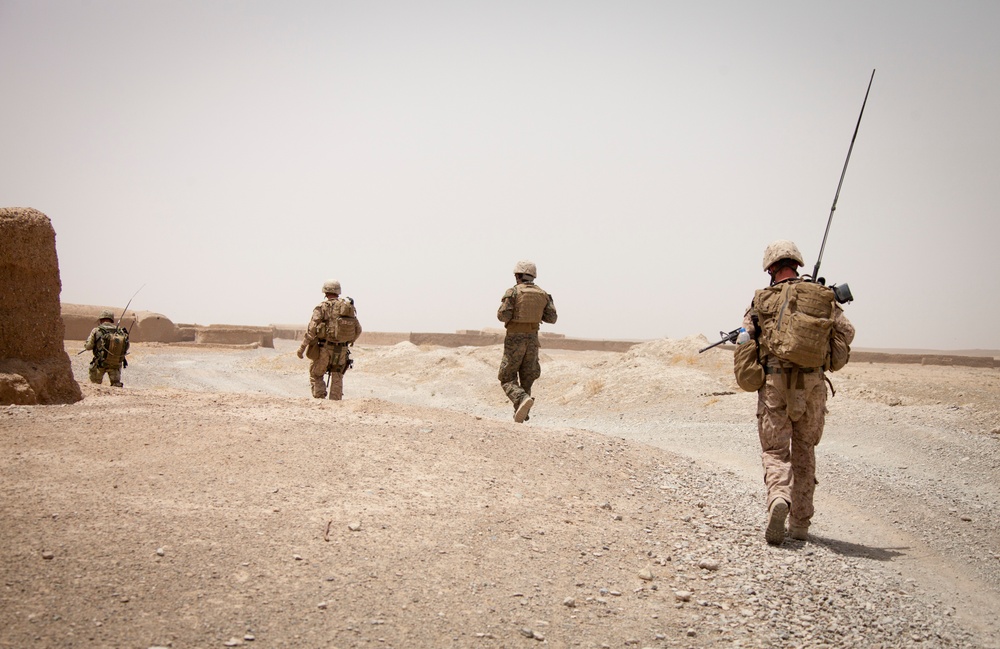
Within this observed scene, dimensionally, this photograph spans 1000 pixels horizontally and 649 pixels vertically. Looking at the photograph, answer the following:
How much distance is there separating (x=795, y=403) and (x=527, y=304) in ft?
15.5

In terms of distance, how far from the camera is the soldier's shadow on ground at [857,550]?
486cm

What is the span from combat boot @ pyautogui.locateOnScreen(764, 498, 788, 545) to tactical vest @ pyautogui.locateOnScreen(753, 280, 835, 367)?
93cm

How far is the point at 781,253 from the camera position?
17.0 feet

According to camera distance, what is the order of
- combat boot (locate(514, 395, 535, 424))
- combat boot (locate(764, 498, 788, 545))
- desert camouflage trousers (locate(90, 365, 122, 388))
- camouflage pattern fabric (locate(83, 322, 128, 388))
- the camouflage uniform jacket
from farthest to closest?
1. desert camouflage trousers (locate(90, 365, 122, 388))
2. camouflage pattern fabric (locate(83, 322, 128, 388))
3. the camouflage uniform jacket
4. combat boot (locate(514, 395, 535, 424))
5. combat boot (locate(764, 498, 788, 545))

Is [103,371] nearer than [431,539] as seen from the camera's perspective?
No

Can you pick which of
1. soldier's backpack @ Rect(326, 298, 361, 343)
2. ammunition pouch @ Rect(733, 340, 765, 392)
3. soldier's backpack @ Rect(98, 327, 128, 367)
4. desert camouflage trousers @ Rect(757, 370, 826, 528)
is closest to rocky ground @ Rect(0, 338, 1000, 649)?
desert camouflage trousers @ Rect(757, 370, 826, 528)

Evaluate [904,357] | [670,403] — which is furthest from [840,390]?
[904,357]

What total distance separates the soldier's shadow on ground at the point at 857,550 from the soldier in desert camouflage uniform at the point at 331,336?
723 centimetres

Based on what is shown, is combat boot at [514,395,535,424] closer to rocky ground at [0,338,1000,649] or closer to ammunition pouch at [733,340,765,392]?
rocky ground at [0,338,1000,649]

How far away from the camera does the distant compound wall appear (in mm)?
6680

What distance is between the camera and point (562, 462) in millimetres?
6113

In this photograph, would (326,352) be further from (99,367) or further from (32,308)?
(32,308)

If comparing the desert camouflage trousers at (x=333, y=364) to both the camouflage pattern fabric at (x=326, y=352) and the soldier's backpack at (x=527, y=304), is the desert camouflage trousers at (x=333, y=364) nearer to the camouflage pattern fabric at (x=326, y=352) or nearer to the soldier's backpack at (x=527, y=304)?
the camouflage pattern fabric at (x=326, y=352)

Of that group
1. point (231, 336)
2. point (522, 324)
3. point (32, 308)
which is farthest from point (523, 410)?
point (231, 336)
